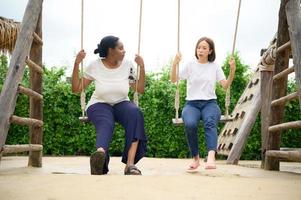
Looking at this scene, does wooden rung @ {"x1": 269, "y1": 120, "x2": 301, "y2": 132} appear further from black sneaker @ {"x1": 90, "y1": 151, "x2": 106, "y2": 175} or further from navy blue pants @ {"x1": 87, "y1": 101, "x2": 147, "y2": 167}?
black sneaker @ {"x1": 90, "y1": 151, "x2": 106, "y2": 175}

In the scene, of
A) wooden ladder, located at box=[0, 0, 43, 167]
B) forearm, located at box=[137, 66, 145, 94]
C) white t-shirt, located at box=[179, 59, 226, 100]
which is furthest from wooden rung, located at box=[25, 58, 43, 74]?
white t-shirt, located at box=[179, 59, 226, 100]

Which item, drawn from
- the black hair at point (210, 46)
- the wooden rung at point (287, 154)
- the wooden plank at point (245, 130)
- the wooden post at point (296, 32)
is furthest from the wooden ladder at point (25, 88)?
the wooden plank at point (245, 130)

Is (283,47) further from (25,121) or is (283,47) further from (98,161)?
(25,121)

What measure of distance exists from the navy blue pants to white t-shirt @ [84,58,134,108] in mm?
68

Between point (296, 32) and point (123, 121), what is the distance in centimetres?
164

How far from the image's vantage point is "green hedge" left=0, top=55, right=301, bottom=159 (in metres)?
9.29

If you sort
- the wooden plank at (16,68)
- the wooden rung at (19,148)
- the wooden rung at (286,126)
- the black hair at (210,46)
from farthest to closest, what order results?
the black hair at (210,46)
the wooden rung at (286,126)
the wooden rung at (19,148)
the wooden plank at (16,68)

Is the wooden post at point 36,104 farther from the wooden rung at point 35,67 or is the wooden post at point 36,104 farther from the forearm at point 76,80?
the forearm at point 76,80

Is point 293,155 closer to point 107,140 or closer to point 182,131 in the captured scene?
point 107,140

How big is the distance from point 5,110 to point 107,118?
91 centimetres

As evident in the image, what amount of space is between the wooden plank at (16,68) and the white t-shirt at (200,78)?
160 centimetres

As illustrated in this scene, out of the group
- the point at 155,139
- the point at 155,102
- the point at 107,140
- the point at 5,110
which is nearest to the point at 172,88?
the point at 155,102

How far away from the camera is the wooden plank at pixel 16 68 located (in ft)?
11.4

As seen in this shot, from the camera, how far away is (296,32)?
3291mm
